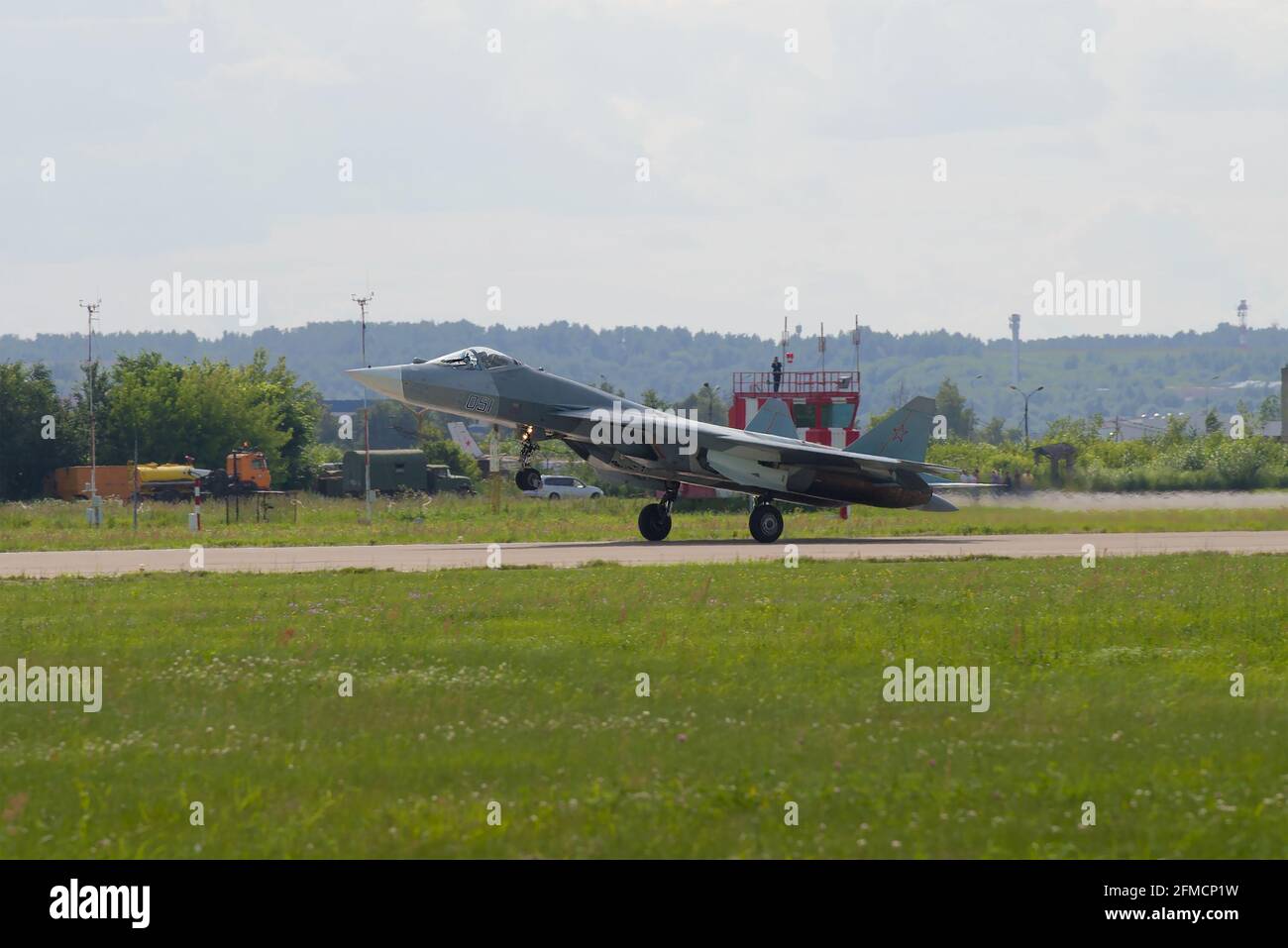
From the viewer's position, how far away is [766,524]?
36219 millimetres

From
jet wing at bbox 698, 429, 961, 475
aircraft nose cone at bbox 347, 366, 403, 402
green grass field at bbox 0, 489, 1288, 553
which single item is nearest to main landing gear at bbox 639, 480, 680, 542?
green grass field at bbox 0, 489, 1288, 553

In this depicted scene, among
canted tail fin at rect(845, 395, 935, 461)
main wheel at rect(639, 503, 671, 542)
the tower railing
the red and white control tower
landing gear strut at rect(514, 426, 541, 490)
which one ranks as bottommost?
main wheel at rect(639, 503, 671, 542)

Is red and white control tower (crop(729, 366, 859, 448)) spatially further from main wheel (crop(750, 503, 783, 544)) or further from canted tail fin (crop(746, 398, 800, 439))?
main wheel (crop(750, 503, 783, 544))

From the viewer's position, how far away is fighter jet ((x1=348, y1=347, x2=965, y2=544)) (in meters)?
33.2

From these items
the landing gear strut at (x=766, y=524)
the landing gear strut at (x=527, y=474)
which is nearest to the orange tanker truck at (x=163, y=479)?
the landing gear strut at (x=527, y=474)

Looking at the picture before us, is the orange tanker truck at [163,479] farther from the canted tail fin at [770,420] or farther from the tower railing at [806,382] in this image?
the canted tail fin at [770,420]

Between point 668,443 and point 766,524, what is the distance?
3.44m

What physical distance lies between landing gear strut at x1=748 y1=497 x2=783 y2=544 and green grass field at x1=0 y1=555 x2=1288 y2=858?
15.8 m

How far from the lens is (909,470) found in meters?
37.2

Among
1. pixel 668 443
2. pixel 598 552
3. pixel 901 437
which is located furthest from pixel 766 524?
pixel 598 552

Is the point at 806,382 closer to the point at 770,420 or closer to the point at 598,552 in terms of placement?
the point at 770,420
